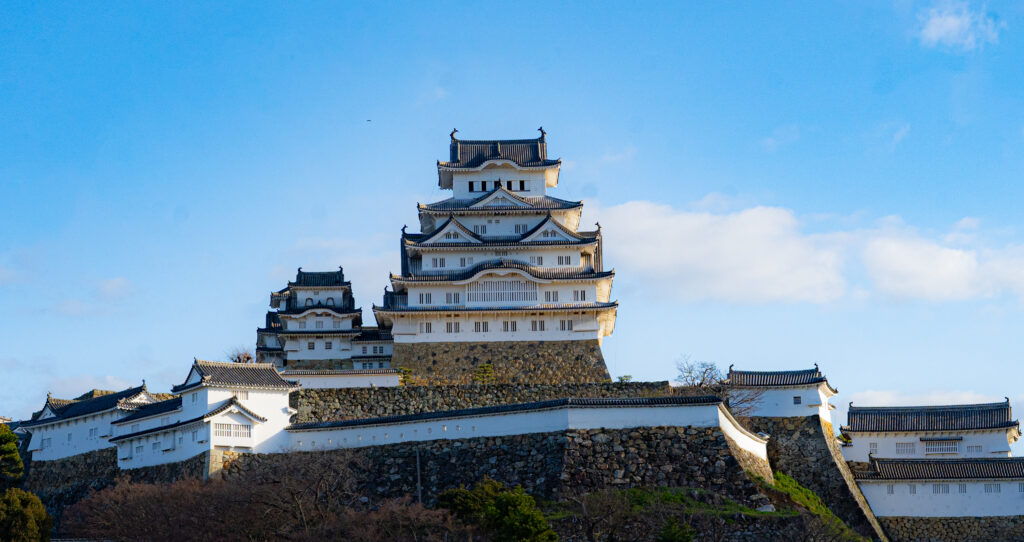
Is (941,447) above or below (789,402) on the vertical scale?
below

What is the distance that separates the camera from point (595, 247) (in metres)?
54.4

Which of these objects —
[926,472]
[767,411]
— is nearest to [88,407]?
[767,411]

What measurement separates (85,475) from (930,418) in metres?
30.4

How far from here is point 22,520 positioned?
36.6 meters

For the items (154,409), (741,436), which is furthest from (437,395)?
(741,436)

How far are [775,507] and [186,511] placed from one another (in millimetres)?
16326

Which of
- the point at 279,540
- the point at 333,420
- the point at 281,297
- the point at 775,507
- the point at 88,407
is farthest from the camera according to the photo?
the point at 281,297

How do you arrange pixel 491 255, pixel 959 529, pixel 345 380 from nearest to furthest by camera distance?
pixel 959 529 → pixel 345 380 → pixel 491 255

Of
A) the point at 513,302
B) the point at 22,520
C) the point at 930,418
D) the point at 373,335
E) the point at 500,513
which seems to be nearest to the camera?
the point at 500,513

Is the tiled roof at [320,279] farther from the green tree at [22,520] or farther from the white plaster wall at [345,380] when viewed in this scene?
the green tree at [22,520]

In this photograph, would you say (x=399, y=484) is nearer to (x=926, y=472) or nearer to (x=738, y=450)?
(x=738, y=450)

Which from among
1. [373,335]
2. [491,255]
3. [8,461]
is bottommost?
[8,461]

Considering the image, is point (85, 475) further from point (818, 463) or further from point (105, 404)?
point (818, 463)

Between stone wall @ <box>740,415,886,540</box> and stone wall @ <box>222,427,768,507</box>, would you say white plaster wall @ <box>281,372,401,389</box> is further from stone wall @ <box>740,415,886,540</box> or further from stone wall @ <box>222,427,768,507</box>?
stone wall @ <box>740,415,886,540</box>
